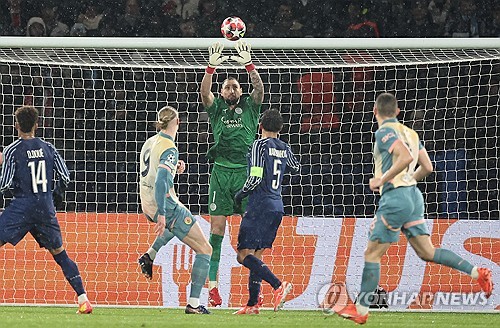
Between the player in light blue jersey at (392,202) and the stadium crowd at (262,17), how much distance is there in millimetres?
7501

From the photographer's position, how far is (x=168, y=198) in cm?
1022

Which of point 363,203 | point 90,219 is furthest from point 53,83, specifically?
point 363,203

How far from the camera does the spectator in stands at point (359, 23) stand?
53.3ft

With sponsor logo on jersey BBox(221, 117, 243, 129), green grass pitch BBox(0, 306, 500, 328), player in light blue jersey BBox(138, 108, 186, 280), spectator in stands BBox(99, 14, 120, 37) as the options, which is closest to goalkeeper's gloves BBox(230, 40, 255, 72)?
sponsor logo on jersey BBox(221, 117, 243, 129)

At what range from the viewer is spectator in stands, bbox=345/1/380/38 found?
1623 cm

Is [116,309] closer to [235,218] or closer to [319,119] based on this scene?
[235,218]

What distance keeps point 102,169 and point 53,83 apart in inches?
66.5

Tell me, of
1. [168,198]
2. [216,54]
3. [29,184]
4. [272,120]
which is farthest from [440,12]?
[29,184]

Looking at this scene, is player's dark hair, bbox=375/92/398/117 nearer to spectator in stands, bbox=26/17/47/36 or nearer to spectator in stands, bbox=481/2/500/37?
spectator in stands, bbox=481/2/500/37

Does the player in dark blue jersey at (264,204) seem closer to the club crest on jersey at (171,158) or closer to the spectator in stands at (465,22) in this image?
the club crest on jersey at (171,158)

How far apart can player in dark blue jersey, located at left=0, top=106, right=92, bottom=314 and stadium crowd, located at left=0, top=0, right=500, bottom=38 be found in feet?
20.9

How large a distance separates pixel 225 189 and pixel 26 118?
230 cm

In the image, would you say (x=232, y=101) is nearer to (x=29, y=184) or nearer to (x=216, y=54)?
(x=216, y=54)

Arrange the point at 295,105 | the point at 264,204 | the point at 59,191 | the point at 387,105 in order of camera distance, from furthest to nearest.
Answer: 1. the point at 295,105
2. the point at 264,204
3. the point at 59,191
4. the point at 387,105
